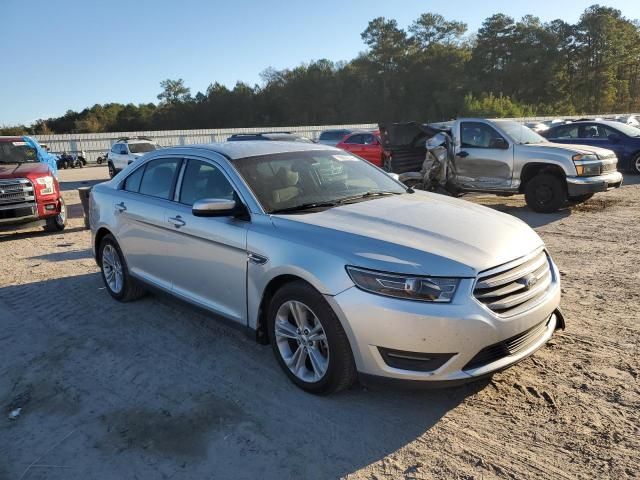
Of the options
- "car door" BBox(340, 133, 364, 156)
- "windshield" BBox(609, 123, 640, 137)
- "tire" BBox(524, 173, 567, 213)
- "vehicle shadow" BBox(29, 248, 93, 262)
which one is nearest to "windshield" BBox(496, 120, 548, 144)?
"tire" BBox(524, 173, 567, 213)

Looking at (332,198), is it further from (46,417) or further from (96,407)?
(46,417)

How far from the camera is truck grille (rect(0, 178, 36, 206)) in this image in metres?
Result: 9.30

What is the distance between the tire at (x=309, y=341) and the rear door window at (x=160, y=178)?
1.92 metres

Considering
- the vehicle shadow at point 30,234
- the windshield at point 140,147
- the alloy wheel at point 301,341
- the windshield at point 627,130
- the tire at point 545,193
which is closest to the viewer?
the alloy wheel at point 301,341

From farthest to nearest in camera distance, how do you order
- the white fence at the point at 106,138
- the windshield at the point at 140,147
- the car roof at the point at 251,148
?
the white fence at the point at 106,138 → the windshield at the point at 140,147 → the car roof at the point at 251,148

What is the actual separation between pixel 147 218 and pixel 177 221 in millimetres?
606

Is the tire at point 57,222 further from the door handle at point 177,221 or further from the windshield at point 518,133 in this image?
the windshield at point 518,133

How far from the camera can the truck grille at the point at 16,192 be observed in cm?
930

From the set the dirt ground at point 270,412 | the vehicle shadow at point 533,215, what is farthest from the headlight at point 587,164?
the dirt ground at point 270,412

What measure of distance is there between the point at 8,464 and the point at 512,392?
10.3 feet

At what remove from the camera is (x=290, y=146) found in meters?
4.82

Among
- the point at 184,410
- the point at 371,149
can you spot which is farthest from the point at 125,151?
the point at 184,410

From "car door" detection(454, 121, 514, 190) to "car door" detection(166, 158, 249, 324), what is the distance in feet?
24.3

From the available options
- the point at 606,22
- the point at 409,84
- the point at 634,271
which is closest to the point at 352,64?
the point at 409,84
